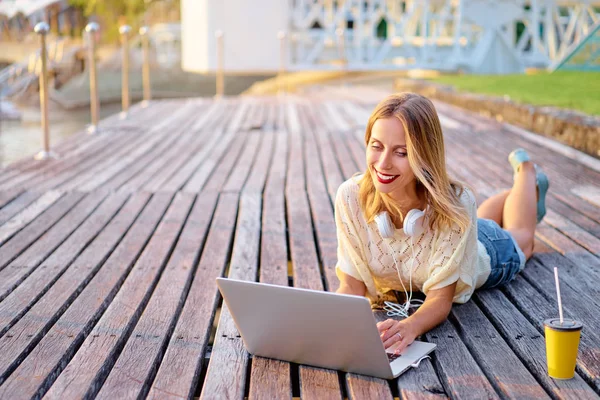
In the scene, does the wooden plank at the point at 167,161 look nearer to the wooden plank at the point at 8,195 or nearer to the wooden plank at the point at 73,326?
the wooden plank at the point at 8,195

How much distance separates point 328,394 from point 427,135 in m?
0.80

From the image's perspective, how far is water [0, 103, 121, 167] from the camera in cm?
968

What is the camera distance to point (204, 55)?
19422 millimetres

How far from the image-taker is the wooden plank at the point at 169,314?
2182 mm

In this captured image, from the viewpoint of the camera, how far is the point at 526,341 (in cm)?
244

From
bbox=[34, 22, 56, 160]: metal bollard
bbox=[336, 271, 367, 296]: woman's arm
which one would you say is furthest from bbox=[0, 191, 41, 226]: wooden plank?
bbox=[336, 271, 367, 296]: woman's arm

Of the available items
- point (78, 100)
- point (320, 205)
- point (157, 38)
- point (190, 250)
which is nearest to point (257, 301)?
point (190, 250)

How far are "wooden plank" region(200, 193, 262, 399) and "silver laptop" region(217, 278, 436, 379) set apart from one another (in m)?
0.08

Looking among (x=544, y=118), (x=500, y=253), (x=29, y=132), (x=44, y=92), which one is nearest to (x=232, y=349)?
(x=500, y=253)

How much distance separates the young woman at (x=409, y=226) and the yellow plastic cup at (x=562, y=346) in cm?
40

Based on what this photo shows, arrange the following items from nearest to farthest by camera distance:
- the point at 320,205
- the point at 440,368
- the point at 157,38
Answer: the point at 440,368, the point at 320,205, the point at 157,38

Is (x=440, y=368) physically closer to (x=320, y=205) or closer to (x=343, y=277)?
(x=343, y=277)

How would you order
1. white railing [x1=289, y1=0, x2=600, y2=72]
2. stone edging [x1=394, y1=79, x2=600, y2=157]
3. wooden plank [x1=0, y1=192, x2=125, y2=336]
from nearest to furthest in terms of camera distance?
wooden plank [x1=0, y1=192, x2=125, y2=336] → stone edging [x1=394, y1=79, x2=600, y2=157] → white railing [x1=289, y1=0, x2=600, y2=72]

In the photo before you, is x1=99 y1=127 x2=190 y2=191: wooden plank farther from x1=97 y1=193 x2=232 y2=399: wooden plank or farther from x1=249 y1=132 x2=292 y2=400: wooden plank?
x1=97 y1=193 x2=232 y2=399: wooden plank
